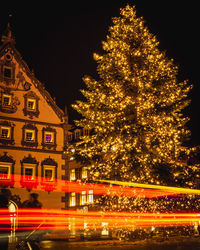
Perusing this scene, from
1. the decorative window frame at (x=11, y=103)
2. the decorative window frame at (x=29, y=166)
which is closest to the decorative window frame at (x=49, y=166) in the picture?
the decorative window frame at (x=29, y=166)

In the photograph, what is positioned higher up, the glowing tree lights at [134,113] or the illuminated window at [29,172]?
the glowing tree lights at [134,113]

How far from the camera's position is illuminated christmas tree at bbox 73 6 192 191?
1914 cm

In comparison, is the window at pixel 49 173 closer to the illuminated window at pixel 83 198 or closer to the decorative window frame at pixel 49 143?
the decorative window frame at pixel 49 143

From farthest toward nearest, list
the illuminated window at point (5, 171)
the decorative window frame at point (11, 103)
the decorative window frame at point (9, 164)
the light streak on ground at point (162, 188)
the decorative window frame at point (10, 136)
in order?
the decorative window frame at point (11, 103) → the decorative window frame at point (10, 136) → the decorative window frame at point (9, 164) → the illuminated window at point (5, 171) → the light streak on ground at point (162, 188)

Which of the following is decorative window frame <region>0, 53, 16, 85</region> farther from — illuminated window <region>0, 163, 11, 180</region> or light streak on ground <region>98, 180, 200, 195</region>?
light streak on ground <region>98, 180, 200, 195</region>

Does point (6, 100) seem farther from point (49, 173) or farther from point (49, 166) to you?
point (49, 173)

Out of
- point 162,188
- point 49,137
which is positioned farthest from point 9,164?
point 162,188

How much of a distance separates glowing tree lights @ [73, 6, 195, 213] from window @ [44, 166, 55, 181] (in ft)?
39.1

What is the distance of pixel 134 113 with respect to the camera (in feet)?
68.4

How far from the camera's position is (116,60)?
2133cm

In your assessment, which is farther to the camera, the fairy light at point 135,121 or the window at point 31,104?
the window at point 31,104

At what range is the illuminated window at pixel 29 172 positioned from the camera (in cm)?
3106

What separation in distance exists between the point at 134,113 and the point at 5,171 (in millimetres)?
15272

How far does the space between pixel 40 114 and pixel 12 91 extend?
3.65 meters
